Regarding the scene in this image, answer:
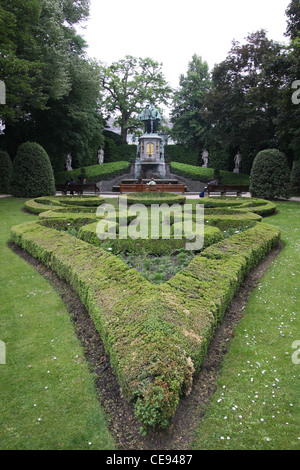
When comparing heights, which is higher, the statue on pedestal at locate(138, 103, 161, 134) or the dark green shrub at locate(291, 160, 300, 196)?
the statue on pedestal at locate(138, 103, 161, 134)

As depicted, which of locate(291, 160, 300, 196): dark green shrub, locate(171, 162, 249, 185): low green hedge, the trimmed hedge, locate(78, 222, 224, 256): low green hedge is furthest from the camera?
locate(171, 162, 249, 185): low green hedge

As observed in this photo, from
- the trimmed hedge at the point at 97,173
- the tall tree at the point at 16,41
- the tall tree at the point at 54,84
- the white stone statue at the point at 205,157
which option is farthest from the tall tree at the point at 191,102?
the tall tree at the point at 16,41

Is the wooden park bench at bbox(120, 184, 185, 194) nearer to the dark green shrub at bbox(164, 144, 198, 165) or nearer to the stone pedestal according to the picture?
the stone pedestal

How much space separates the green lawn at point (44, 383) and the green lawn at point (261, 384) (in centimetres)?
93

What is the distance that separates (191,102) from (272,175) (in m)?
24.9

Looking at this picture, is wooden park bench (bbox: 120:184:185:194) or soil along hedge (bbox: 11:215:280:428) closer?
soil along hedge (bbox: 11:215:280:428)

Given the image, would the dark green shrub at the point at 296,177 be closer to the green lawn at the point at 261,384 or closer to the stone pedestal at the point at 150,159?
the stone pedestal at the point at 150,159

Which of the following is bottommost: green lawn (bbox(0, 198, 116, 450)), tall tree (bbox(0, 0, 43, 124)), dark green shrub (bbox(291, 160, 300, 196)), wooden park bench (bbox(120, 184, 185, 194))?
green lawn (bbox(0, 198, 116, 450))

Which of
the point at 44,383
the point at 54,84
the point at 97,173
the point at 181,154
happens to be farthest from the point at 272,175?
the point at 181,154

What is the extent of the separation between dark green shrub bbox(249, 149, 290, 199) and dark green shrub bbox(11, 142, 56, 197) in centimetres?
1122

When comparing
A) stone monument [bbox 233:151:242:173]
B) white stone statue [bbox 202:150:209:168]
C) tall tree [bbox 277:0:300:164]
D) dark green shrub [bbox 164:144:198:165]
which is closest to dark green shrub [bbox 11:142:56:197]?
tall tree [bbox 277:0:300:164]

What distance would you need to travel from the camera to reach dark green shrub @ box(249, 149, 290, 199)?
15.8 metres

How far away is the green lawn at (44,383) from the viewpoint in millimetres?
2441

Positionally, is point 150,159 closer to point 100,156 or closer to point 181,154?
point 100,156
